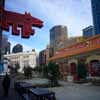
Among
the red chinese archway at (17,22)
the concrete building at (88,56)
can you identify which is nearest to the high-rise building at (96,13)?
the concrete building at (88,56)

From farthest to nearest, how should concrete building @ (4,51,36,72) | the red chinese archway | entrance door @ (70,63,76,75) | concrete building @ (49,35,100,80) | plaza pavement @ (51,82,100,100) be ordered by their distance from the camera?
concrete building @ (4,51,36,72) → entrance door @ (70,63,76,75) → concrete building @ (49,35,100,80) → plaza pavement @ (51,82,100,100) → the red chinese archway

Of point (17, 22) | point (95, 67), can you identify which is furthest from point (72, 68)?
point (17, 22)

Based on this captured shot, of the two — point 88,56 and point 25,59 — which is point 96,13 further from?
point 88,56

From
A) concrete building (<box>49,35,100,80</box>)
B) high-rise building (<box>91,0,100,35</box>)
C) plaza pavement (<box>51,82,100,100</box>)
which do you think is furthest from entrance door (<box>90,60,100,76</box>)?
high-rise building (<box>91,0,100,35</box>)

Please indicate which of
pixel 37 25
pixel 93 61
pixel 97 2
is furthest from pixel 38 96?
pixel 97 2

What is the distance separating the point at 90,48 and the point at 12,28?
1491 centimetres

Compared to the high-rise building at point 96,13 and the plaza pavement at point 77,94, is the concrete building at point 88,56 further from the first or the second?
the high-rise building at point 96,13

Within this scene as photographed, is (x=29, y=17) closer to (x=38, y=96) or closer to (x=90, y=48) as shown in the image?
(x=38, y=96)

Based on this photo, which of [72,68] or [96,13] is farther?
[96,13]

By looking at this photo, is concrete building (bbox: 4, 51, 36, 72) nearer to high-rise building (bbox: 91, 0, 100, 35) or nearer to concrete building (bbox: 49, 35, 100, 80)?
high-rise building (bbox: 91, 0, 100, 35)

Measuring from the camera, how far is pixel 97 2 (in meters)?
87.2

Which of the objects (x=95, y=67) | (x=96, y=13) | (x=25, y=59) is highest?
(x=96, y=13)

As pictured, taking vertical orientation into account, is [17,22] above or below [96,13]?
below

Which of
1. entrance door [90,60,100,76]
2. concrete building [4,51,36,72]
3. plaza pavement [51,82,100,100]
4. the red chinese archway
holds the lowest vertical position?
plaza pavement [51,82,100,100]
